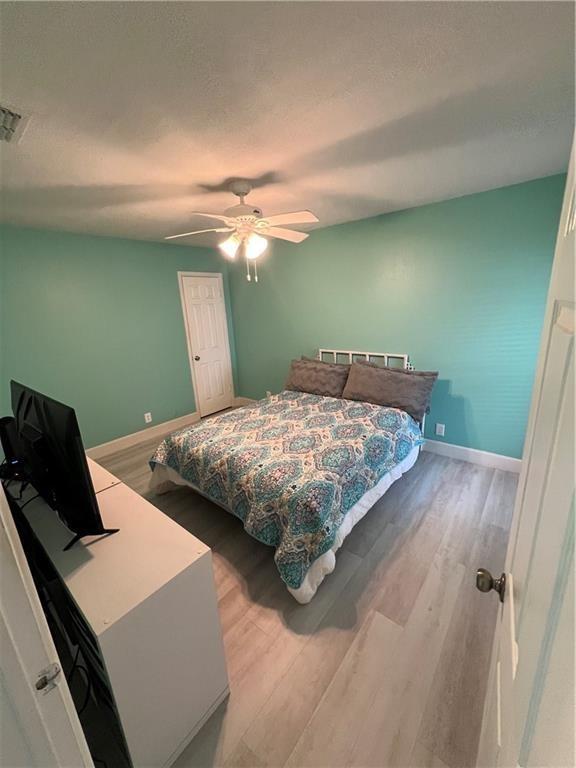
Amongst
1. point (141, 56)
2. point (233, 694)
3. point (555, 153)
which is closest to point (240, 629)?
point (233, 694)

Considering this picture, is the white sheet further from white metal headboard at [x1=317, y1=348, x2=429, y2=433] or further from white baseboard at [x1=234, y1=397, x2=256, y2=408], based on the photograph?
white baseboard at [x1=234, y1=397, x2=256, y2=408]

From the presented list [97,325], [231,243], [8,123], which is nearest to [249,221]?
[231,243]

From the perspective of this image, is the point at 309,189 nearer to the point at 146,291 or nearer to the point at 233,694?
the point at 146,291

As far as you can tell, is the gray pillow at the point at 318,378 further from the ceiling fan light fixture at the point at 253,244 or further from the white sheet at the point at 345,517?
the ceiling fan light fixture at the point at 253,244

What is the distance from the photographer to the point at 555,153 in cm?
182

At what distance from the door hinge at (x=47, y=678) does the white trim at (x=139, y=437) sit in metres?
3.16

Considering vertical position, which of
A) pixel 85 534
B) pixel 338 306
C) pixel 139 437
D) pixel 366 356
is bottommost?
pixel 139 437

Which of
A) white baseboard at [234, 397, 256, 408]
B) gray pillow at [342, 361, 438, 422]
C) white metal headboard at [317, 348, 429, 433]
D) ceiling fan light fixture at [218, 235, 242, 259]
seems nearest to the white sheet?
gray pillow at [342, 361, 438, 422]

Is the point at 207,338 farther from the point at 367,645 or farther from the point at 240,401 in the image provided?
the point at 367,645

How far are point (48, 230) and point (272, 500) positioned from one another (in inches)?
125

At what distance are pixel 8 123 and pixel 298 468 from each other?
211 cm

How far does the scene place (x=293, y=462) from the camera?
194cm

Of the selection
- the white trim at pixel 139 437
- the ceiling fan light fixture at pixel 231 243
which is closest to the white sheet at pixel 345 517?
the white trim at pixel 139 437

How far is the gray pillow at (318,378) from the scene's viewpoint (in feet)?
10.3
